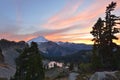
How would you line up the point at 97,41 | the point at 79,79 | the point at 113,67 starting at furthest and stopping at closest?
the point at 97,41, the point at 113,67, the point at 79,79

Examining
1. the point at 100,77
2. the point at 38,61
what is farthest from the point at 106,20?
the point at 100,77

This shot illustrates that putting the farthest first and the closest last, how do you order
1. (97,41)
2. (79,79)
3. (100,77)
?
(97,41) → (79,79) → (100,77)

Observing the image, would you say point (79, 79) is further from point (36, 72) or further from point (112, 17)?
point (112, 17)

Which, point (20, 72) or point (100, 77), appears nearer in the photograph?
point (100, 77)

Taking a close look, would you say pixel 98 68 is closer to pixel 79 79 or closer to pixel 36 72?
pixel 36 72

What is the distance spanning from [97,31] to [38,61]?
56.7ft

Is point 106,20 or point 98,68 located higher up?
point 106,20

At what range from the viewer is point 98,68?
48.2 meters

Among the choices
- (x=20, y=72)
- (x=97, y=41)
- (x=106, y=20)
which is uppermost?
(x=106, y=20)

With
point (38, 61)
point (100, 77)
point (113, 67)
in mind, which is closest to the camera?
point (100, 77)

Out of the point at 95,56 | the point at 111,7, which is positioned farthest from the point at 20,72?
the point at 111,7

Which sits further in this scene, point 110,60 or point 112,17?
point 112,17

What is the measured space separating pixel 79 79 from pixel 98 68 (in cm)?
1791

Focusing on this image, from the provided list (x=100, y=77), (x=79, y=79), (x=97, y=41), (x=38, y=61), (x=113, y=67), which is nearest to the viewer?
(x=100, y=77)
